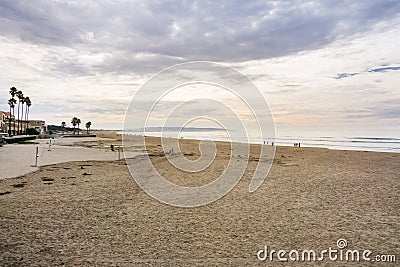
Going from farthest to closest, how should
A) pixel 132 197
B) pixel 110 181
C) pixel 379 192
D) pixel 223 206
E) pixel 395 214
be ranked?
1. pixel 110 181
2. pixel 379 192
3. pixel 132 197
4. pixel 223 206
5. pixel 395 214

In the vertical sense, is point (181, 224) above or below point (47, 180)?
below

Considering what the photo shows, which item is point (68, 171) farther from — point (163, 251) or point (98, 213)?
point (163, 251)

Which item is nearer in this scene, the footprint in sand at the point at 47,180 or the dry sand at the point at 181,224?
the dry sand at the point at 181,224

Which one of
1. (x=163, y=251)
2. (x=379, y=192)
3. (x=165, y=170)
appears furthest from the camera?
(x=165, y=170)

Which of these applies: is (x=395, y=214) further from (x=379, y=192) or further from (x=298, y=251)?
(x=298, y=251)

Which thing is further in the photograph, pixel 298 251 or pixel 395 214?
pixel 395 214

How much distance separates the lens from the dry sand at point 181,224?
21.4ft

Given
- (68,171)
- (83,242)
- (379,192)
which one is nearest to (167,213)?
(83,242)

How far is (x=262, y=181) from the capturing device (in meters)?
16.8

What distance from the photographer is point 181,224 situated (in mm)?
8859

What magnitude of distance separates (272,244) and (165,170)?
46.7 feet

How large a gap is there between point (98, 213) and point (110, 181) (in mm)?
6469

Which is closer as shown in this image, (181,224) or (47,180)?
(181,224)

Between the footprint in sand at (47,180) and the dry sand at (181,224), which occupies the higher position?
the footprint in sand at (47,180)
